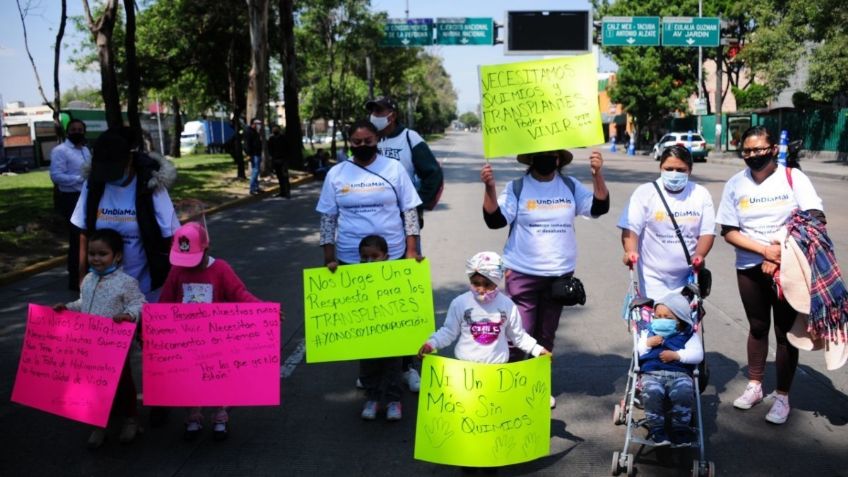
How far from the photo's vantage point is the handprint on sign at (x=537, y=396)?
381cm

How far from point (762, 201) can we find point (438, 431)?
237 cm

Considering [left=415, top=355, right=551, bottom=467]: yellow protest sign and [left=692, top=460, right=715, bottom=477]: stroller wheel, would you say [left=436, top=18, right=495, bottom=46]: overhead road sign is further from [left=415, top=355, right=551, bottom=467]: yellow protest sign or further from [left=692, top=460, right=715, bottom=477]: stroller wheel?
[left=692, top=460, right=715, bottom=477]: stroller wheel

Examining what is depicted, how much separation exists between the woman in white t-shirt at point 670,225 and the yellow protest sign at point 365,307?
4.19ft

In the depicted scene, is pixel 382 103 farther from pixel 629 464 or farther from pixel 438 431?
pixel 629 464

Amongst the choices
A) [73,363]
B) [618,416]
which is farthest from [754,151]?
[73,363]

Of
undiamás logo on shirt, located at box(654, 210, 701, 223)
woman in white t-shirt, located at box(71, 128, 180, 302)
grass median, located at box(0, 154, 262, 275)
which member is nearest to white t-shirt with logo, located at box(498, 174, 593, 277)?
undiamás logo on shirt, located at box(654, 210, 701, 223)

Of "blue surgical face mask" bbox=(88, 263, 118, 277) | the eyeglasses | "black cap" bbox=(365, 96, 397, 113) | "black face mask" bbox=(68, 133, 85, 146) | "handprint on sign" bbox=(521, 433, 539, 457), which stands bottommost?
"handprint on sign" bbox=(521, 433, 539, 457)

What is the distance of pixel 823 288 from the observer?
417 centimetres

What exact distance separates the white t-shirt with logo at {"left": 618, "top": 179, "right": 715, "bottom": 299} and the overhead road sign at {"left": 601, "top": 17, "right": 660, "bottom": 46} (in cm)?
2950

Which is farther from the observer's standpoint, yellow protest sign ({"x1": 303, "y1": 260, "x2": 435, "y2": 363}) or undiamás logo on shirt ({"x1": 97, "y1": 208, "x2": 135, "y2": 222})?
undiamás logo on shirt ({"x1": 97, "y1": 208, "x2": 135, "y2": 222})

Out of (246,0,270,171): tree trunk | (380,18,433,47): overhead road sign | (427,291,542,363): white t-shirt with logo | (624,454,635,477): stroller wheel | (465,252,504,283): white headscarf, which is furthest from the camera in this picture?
(380,18,433,47): overhead road sign

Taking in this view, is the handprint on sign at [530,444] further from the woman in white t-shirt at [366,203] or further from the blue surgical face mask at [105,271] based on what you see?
the blue surgical face mask at [105,271]

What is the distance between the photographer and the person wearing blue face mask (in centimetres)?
383

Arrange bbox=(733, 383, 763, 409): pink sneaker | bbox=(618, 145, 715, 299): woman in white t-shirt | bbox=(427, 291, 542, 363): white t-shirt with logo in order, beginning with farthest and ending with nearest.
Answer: bbox=(733, 383, 763, 409): pink sneaker, bbox=(618, 145, 715, 299): woman in white t-shirt, bbox=(427, 291, 542, 363): white t-shirt with logo
